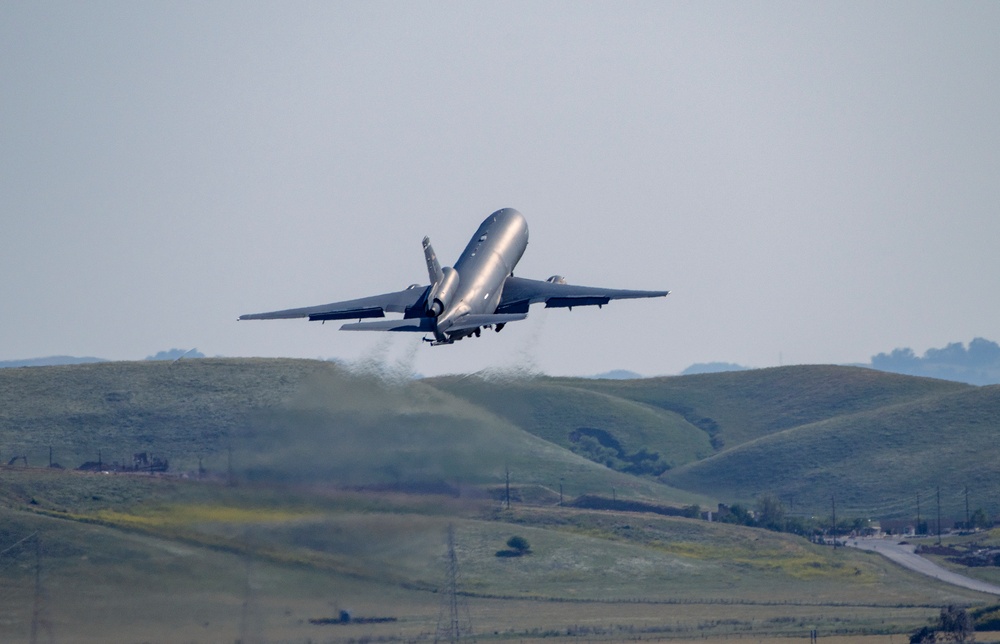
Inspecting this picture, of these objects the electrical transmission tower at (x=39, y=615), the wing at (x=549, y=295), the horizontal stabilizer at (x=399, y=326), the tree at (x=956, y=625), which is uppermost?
the wing at (x=549, y=295)

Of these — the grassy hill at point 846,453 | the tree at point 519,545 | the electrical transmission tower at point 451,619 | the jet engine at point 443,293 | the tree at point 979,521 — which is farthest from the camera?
the grassy hill at point 846,453

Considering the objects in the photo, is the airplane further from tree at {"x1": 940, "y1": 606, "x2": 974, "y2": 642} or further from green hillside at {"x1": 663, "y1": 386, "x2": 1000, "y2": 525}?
green hillside at {"x1": 663, "y1": 386, "x2": 1000, "y2": 525}

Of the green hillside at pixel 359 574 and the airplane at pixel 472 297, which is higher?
the airplane at pixel 472 297

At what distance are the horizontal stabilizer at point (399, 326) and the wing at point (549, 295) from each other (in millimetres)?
9544

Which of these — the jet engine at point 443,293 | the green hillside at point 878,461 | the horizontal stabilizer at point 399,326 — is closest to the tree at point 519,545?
the jet engine at point 443,293

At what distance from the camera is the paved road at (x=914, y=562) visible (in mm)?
100688

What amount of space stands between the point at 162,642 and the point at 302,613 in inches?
223

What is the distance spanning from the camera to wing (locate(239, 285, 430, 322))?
6475 centimetres

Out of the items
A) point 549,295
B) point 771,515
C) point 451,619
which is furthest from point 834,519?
point 549,295

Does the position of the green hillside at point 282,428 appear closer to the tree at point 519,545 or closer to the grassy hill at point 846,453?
the tree at point 519,545

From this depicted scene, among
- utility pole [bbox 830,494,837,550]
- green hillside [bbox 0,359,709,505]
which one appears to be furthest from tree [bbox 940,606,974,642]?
utility pole [bbox 830,494,837,550]

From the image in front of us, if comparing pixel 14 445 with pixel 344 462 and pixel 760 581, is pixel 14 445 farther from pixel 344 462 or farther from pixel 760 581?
pixel 344 462

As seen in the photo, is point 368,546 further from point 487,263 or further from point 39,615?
point 487,263

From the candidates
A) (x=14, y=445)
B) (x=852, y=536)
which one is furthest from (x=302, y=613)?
(x=852, y=536)
